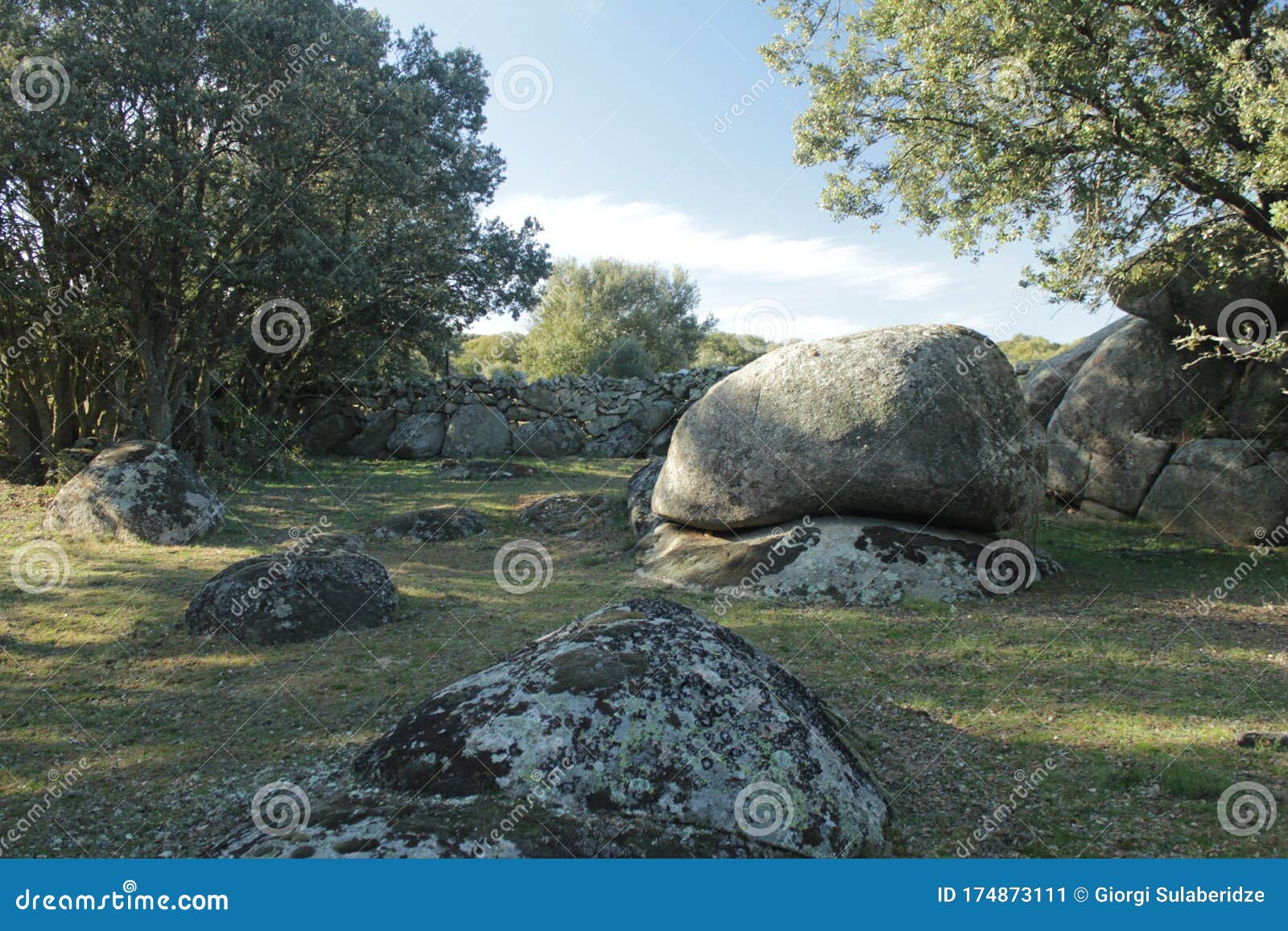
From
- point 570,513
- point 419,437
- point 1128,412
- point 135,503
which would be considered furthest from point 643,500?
point 419,437

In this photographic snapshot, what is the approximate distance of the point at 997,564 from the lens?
10.3 meters

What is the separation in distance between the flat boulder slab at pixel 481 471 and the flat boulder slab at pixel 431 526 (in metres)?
4.92

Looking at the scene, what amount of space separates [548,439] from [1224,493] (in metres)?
16.2

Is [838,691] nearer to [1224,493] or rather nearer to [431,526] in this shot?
[431,526]

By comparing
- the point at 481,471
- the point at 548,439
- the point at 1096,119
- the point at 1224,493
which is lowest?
the point at 481,471

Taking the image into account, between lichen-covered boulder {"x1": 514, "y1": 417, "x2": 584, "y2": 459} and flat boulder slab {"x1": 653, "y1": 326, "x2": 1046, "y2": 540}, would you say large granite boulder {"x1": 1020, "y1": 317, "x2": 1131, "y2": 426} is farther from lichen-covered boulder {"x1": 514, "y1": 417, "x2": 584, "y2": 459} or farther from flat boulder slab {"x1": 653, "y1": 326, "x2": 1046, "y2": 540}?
Answer: lichen-covered boulder {"x1": 514, "y1": 417, "x2": 584, "y2": 459}

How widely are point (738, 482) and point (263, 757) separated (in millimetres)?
6666

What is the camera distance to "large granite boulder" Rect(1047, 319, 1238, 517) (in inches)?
559

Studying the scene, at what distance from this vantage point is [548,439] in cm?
2450

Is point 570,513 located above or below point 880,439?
below

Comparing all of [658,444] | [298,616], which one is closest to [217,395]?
[658,444]

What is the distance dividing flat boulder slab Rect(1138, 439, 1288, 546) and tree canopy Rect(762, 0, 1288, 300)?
9.54 feet

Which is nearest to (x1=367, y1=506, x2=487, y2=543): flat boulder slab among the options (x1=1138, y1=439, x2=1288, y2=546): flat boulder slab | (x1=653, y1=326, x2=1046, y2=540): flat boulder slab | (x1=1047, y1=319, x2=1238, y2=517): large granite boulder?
(x1=653, y1=326, x2=1046, y2=540): flat boulder slab

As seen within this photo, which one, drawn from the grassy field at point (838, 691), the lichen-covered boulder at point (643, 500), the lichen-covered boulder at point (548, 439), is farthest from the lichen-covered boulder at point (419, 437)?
the grassy field at point (838, 691)
